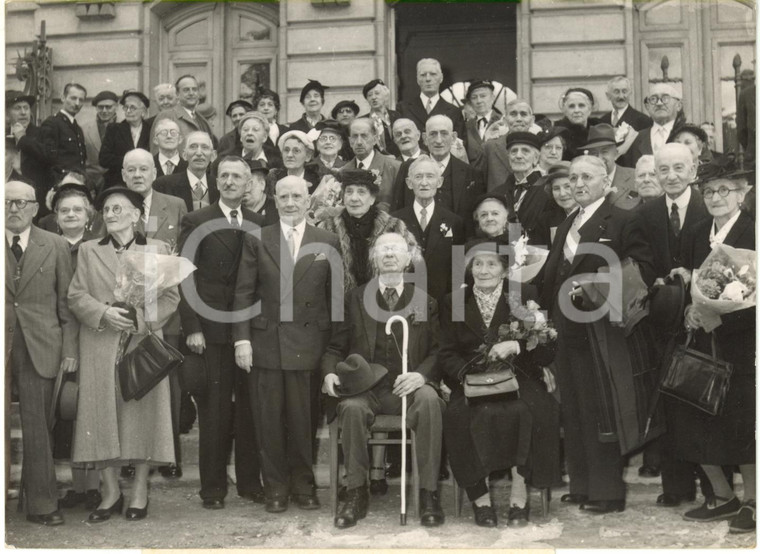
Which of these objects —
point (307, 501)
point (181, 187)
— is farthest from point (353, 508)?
point (181, 187)

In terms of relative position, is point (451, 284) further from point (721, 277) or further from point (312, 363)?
point (721, 277)

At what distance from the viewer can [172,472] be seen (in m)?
6.42

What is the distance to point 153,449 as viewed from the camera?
571 cm

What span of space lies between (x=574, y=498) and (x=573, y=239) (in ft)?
5.14

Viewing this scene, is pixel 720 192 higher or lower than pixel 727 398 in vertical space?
higher

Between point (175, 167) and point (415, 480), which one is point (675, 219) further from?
point (175, 167)

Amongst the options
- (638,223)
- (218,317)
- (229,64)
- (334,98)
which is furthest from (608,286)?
(229,64)

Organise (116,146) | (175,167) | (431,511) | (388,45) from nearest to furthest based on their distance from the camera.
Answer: (431,511), (175,167), (116,146), (388,45)

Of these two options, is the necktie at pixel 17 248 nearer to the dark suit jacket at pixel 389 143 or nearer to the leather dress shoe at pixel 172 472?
the leather dress shoe at pixel 172 472

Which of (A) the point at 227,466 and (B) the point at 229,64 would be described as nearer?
(A) the point at 227,466

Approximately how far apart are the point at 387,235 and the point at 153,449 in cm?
190

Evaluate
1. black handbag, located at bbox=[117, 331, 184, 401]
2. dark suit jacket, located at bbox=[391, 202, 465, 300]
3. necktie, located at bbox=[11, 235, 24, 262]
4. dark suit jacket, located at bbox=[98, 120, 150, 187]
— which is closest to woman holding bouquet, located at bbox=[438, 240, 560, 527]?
dark suit jacket, located at bbox=[391, 202, 465, 300]

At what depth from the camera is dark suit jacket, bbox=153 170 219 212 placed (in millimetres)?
6945

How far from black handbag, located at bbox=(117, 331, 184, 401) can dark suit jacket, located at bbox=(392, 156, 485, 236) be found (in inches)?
81.9
